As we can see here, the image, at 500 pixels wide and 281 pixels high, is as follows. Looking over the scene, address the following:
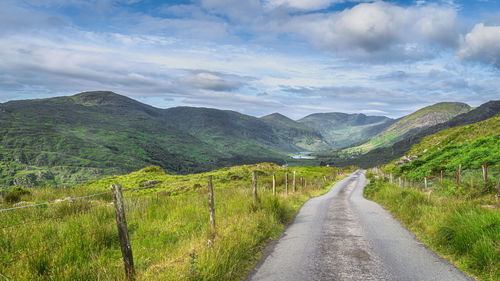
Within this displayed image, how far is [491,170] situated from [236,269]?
20.0 m

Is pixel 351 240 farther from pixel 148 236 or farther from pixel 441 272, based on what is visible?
pixel 148 236

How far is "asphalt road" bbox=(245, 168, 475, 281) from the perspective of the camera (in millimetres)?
6301

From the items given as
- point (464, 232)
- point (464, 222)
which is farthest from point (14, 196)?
point (464, 222)

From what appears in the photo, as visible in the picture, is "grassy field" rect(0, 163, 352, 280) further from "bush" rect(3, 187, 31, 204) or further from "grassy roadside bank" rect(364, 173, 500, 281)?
"bush" rect(3, 187, 31, 204)

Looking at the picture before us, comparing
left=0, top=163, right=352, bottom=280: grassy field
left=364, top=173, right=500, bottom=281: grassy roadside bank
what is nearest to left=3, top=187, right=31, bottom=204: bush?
left=0, top=163, right=352, bottom=280: grassy field

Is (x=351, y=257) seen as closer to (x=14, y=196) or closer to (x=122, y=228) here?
(x=122, y=228)

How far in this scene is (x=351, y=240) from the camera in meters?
9.21

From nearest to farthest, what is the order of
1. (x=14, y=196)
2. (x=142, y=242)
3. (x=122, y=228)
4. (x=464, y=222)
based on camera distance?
1. (x=122, y=228)
2. (x=142, y=242)
3. (x=464, y=222)
4. (x=14, y=196)

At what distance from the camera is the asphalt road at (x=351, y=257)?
20.7 ft

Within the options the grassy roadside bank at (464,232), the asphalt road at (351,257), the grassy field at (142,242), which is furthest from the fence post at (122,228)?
the grassy roadside bank at (464,232)

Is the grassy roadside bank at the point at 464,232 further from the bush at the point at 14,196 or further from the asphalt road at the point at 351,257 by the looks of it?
the bush at the point at 14,196

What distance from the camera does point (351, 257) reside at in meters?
7.45

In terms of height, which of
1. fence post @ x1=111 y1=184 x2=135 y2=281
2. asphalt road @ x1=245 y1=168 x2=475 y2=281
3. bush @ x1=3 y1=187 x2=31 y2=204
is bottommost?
asphalt road @ x1=245 y1=168 x2=475 y2=281

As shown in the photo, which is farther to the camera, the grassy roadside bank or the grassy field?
the grassy roadside bank
